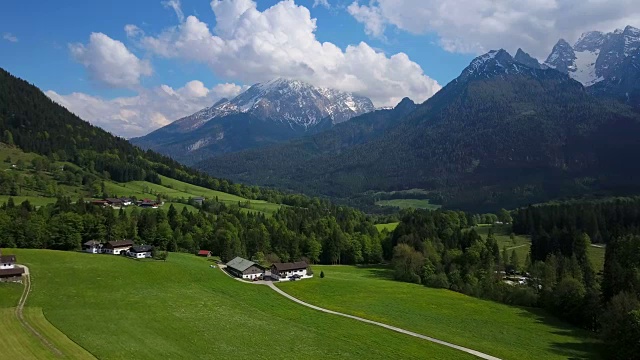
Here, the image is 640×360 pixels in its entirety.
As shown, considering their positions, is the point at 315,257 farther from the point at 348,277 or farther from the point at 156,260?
the point at 156,260

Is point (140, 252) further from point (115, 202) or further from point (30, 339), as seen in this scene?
point (115, 202)

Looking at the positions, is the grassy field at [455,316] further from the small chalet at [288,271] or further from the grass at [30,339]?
the grass at [30,339]

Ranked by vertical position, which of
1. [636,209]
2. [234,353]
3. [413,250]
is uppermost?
[636,209]

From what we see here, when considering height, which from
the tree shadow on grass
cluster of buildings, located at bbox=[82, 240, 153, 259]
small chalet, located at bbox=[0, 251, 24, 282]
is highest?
cluster of buildings, located at bbox=[82, 240, 153, 259]

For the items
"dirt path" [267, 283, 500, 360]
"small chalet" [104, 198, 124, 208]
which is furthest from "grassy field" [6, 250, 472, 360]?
"small chalet" [104, 198, 124, 208]

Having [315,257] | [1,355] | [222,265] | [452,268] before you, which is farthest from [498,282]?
[1,355]

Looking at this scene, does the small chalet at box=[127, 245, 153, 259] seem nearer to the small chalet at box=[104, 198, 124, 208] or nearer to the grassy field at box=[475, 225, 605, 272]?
the small chalet at box=[104, 198, 124, 208]


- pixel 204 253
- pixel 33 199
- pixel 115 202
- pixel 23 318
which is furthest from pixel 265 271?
pixel 33 199
